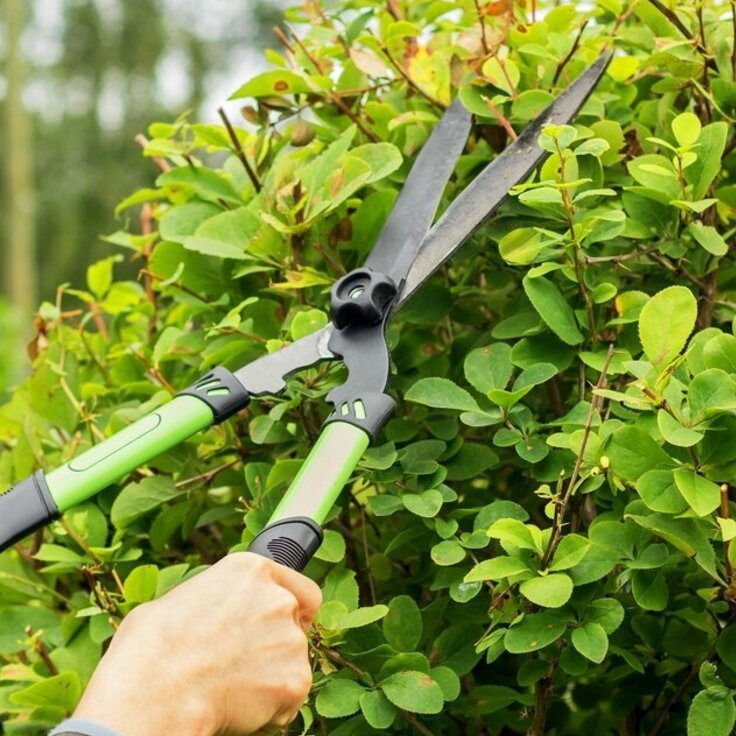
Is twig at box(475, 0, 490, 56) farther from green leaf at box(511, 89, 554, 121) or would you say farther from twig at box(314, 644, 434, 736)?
twig at box(314, 644, 434, 736)

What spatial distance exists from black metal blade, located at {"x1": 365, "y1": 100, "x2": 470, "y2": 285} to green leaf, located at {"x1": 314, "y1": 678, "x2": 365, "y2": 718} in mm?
435

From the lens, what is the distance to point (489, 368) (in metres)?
1.13

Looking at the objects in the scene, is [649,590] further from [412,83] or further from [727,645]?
[412,83]

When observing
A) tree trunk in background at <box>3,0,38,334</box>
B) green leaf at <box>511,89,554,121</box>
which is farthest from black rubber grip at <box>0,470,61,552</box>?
tree trunk in background at <box>3,0,38,334</box>

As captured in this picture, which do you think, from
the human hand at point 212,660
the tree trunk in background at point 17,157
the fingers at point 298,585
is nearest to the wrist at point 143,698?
the human hand at point 212,660

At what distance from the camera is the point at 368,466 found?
3.56 feet

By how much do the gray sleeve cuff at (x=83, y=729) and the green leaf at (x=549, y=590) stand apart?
14.8 inches

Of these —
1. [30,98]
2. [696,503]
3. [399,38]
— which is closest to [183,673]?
[696,503]

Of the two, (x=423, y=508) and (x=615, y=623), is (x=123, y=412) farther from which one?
(x=615, y=623)

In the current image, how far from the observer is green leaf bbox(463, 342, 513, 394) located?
111 centimetres

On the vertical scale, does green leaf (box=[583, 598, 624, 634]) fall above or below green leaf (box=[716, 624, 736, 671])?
above

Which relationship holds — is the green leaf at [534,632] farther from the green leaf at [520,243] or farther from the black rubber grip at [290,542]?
the green leaf at [520,243]

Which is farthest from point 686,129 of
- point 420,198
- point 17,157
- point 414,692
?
point 17,157

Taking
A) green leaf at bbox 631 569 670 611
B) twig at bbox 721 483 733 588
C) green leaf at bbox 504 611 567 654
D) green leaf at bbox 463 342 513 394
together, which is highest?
green leaf at bbox 463 342 513 394
